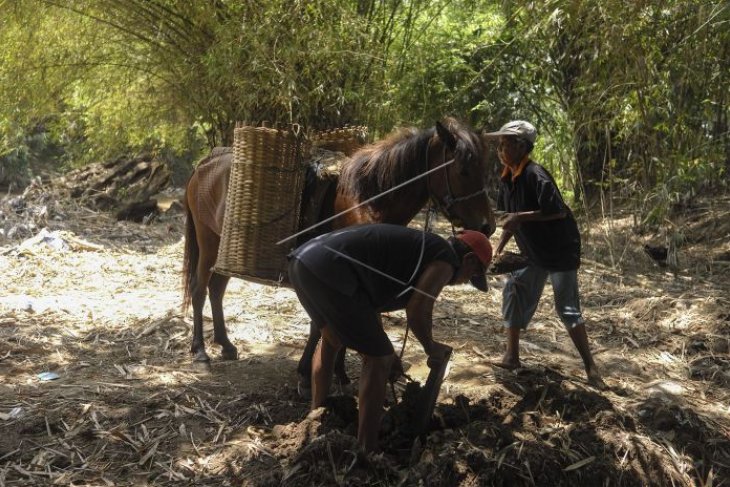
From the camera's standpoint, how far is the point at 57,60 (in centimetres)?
920

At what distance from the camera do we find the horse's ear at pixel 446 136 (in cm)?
376

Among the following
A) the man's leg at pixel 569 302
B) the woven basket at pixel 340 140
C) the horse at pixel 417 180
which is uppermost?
the woven basket at pixel 340 140

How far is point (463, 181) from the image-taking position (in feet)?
12.4

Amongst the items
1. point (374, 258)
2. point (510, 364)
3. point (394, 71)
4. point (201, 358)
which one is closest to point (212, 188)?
point (201, 358)

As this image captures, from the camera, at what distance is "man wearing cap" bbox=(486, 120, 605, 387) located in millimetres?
4273

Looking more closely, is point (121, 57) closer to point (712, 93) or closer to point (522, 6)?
point (522, 6)

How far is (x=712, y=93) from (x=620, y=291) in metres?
1.95

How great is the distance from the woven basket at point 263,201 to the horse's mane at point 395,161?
1.15 ft

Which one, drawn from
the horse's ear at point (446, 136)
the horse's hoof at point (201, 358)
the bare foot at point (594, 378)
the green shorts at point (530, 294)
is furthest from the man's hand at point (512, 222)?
the horse's hoof at point (201, 358)

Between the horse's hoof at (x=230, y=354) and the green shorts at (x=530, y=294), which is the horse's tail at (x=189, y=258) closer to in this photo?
the horse's hoof at (x=230, y=354)

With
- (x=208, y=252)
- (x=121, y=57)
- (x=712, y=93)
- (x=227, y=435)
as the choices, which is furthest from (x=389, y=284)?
(x=121, y=57)

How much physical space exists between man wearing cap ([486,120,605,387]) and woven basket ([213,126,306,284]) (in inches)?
45.8

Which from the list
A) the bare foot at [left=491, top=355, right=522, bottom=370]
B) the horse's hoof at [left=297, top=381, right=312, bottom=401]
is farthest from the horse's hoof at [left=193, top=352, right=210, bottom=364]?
the bare foot at [left=491, top=355, right=522, bottom=370]

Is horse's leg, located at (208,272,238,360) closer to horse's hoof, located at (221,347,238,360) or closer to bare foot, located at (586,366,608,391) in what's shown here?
horse's hoof, located at (221,347,238,360)
